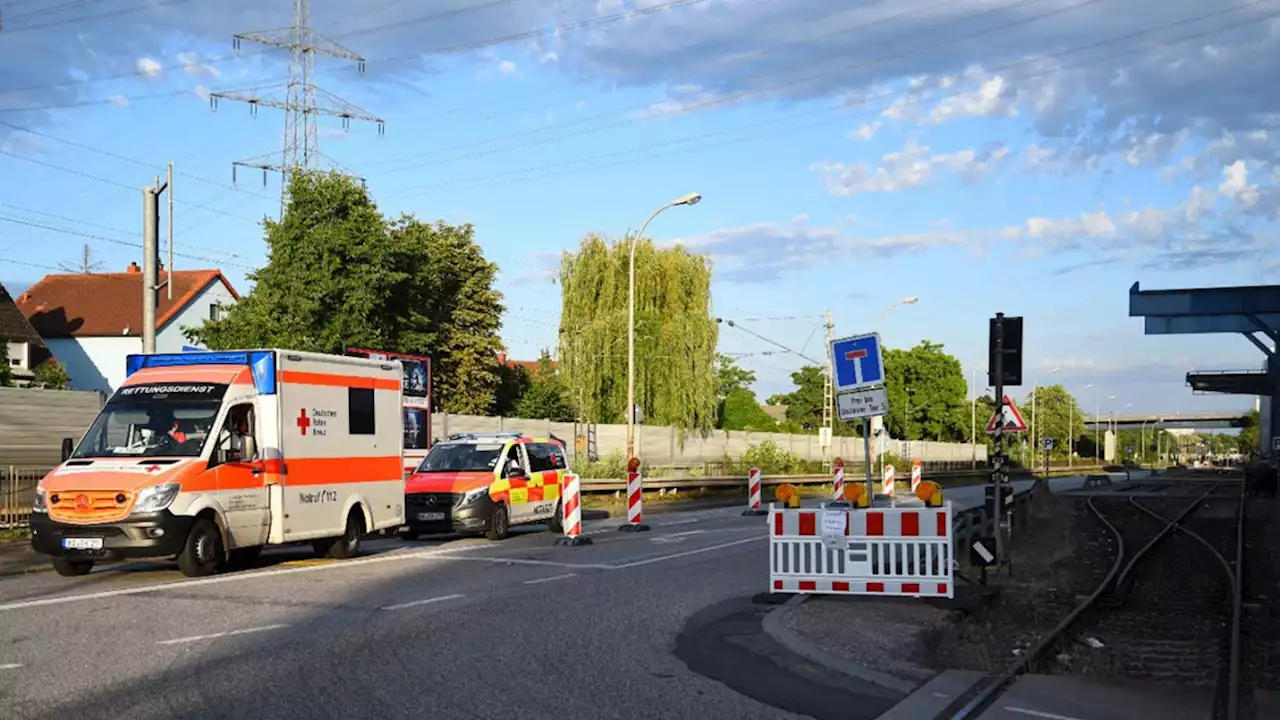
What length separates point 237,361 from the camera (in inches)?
618

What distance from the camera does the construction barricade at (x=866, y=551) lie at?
40.8 feet

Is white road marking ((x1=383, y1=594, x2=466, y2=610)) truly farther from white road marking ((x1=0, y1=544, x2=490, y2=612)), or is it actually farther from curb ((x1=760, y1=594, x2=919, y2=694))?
curb ((x1=760, y1=594, x2=919, y2=694))

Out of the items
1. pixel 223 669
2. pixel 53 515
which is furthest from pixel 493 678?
pixel 53 515

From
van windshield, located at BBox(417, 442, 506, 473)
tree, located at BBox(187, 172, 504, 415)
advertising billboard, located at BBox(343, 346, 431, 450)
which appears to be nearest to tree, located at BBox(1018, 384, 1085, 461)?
tree, located at BBox(187, 172, 504, 415)

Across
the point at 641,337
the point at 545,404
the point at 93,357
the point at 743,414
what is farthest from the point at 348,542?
the point at 743,414

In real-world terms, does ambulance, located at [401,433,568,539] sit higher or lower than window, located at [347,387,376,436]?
lower

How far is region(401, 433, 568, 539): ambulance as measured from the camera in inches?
819

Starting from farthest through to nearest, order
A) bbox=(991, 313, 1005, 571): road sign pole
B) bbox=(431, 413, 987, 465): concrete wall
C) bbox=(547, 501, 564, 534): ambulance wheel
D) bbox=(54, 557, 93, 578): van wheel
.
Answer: bbox=(431, 413, 987, 465): concrete wall, bbox=(547, 501, 564, 534): ambulance wheel, bbox=(991, 313, 1005, 571): road sign pole, bbox=(54, 557, 93, 578): van wheel

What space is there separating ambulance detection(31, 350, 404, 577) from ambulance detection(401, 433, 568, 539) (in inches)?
107

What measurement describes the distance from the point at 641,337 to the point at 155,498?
3555cm

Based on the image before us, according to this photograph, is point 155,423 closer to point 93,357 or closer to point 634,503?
point 634,503

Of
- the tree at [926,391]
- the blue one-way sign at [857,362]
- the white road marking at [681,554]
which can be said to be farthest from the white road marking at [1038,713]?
the tree at [926,391]

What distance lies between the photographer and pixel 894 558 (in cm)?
1259

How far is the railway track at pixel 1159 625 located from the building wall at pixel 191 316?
2198 inches
